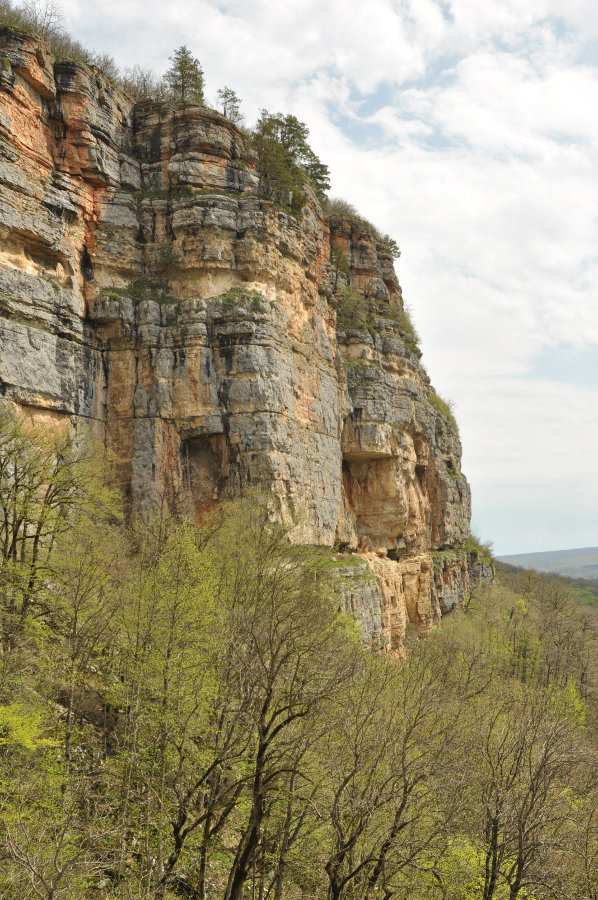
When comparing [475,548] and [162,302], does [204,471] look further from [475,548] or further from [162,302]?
[475,548]

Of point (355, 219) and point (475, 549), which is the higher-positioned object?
point (355, 219)

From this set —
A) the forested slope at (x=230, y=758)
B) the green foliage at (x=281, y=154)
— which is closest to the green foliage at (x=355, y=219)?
the green foliage at (x=281, y=154)

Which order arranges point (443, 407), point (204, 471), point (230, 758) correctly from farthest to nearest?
point (443, 407), point (204, 471), point (230, 758)

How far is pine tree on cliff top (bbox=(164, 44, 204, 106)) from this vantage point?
37000 mm

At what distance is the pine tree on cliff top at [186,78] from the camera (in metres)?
37.0

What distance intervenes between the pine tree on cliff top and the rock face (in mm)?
3946

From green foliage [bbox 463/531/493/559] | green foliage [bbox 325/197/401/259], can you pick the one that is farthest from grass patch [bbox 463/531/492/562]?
green foliage [bbox 325/197/401/259]

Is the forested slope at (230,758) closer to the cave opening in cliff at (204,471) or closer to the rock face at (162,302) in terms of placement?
the rock face at (162,302)

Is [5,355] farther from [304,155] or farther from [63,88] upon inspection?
[304,155]

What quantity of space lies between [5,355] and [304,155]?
28230 mm

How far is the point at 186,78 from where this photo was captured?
37375 millimetres

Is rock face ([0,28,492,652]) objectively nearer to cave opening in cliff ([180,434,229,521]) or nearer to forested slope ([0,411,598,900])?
cave opening in cliff ([180,434,229,521])

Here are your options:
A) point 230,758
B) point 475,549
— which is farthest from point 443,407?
point 230,758

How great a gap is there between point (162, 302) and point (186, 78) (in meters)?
15.7
